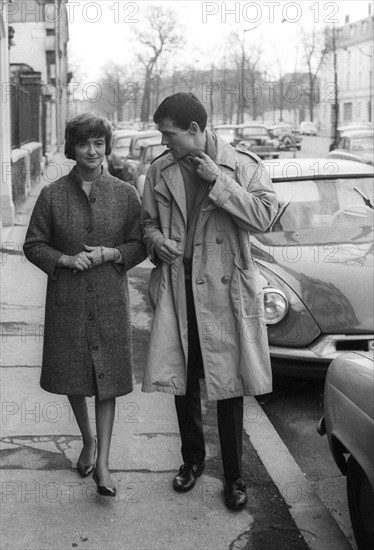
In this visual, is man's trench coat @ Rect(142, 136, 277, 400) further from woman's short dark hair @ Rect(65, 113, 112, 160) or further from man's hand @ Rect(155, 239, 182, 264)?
woman's short dark hair @ Rect(65, 113, 112, 160)

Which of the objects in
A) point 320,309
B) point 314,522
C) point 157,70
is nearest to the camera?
point 314,522

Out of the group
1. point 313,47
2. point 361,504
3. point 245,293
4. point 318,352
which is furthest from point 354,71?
point 361,504

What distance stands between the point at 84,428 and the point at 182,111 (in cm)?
159

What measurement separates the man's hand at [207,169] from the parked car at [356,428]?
94cm

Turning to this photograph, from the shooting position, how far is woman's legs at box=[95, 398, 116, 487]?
12.9ft

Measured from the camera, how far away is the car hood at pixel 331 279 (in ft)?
17.7

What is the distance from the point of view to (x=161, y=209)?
3.86m

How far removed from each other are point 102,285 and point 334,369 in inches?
43.7

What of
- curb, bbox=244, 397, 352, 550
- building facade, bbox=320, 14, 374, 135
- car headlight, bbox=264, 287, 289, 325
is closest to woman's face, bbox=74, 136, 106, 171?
curb, bbox=244, 397, 352, 550

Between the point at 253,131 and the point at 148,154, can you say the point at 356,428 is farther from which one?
the point at 253,131

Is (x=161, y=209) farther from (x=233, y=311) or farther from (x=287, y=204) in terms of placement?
(x=287, y=204)

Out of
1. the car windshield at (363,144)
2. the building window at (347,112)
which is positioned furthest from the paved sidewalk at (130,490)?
the building window at (347,112)

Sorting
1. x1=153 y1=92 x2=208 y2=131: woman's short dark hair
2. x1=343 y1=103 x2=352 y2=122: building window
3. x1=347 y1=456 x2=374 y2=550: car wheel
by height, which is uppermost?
x1=343 y1=103 x2=352 y2=122: building window

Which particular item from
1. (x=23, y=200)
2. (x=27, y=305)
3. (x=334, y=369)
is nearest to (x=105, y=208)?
(x=334, y=369)
